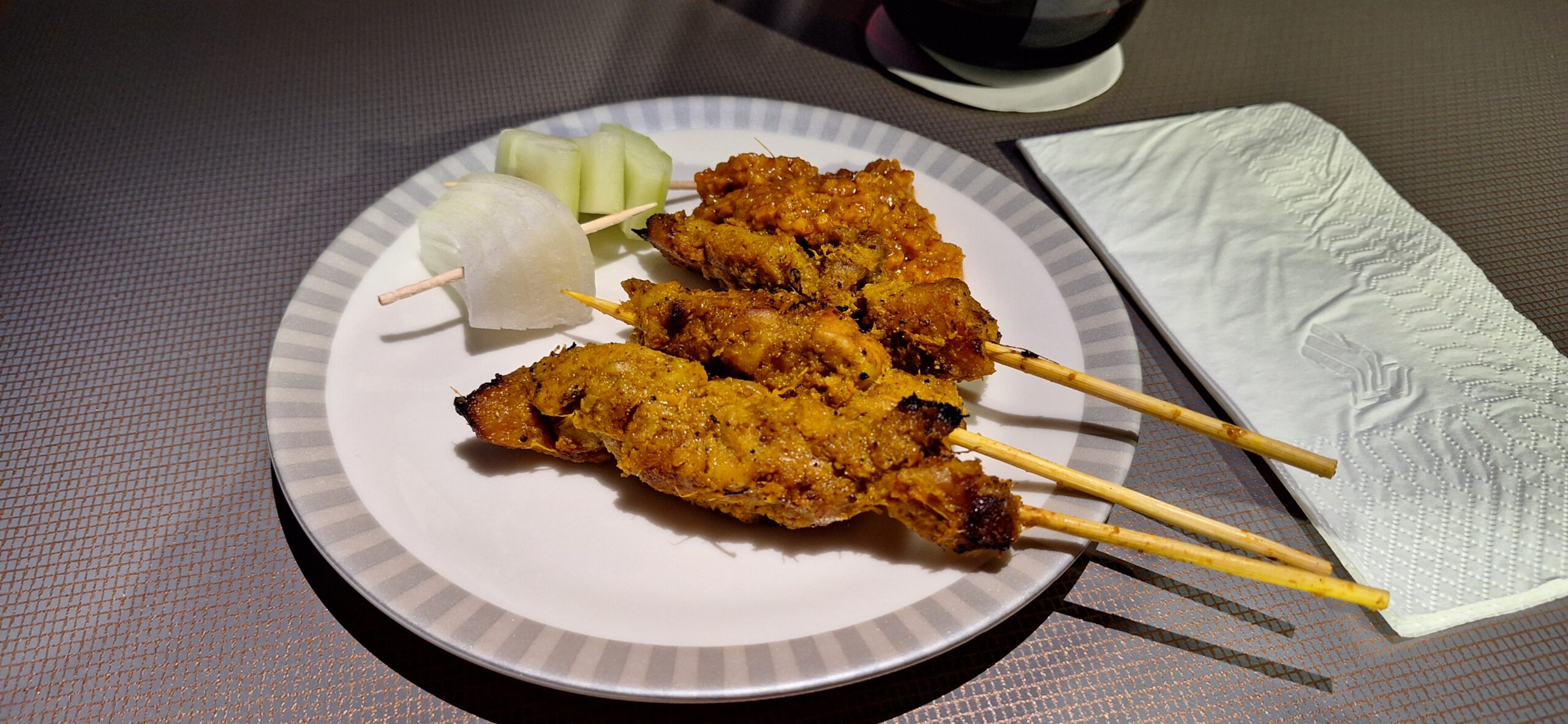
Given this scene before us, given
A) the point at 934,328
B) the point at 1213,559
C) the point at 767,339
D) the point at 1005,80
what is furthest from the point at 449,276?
the point at 1005,80

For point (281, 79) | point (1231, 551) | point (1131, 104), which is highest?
point (1131, 104)

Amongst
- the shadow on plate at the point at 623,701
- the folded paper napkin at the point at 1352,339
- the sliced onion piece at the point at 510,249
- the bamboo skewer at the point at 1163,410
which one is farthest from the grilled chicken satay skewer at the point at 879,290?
the shadow on plate at the point at 623,701

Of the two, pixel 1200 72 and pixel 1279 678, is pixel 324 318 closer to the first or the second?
pixel 1279 678

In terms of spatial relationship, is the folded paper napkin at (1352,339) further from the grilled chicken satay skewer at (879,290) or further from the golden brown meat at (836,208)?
the golden brown meat at (836,208)

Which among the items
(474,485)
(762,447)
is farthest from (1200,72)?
(474,485)

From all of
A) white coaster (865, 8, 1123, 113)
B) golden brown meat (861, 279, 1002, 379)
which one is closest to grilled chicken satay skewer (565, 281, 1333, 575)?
golden brown meat (861, 279, 1002, 379)

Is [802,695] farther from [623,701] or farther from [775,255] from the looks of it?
[775,255]
